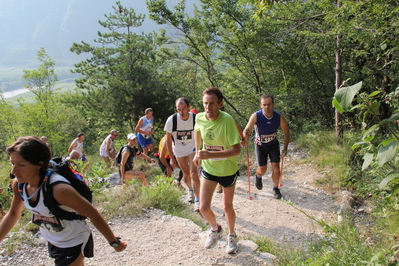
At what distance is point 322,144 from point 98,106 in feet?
45.5

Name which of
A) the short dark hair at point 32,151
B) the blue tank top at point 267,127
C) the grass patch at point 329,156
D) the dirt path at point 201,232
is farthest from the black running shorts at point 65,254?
the grass patch at point 329,156

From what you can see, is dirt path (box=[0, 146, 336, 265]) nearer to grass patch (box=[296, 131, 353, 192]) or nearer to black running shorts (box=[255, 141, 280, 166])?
grass patch (box=[296, 131, 353, 192])

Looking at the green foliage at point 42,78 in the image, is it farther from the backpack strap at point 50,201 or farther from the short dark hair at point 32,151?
the backpack strap at point 50,201

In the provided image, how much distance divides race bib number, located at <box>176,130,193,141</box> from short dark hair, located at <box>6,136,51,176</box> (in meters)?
2.89

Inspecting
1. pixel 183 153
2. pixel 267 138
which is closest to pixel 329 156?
pixel 267 138

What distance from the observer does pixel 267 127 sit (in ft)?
16.9

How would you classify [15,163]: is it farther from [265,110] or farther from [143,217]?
[265,110]

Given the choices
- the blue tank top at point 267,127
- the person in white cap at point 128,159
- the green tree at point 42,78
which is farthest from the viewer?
the green tree at point 42,78

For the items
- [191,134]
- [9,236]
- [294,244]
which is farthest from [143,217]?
[294,244]

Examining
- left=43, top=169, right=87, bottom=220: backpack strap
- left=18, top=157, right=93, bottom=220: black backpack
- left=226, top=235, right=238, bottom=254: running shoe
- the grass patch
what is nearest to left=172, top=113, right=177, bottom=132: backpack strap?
left=226, top=235, right=238, bottom=254: running shoe

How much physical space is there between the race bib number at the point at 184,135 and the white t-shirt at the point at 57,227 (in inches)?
110

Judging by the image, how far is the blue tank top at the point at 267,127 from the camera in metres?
5.11

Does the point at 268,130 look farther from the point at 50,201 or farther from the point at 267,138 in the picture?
the point at 50,201

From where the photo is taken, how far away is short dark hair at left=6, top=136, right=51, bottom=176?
6.51 feet
